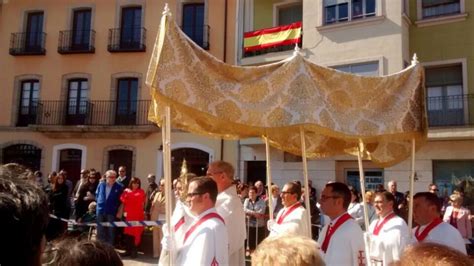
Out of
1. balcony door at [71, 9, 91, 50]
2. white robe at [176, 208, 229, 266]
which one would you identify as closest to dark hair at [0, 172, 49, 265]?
Result: white robe at [176, 208, 229, 266]

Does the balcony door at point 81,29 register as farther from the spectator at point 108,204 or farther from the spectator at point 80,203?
the spectator at point 108,204

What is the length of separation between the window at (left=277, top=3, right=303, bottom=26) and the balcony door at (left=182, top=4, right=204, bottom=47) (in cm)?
357

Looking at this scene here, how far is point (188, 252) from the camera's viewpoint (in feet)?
12.2

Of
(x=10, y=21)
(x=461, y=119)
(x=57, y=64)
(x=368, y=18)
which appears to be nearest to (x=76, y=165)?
(x=57, y=64)

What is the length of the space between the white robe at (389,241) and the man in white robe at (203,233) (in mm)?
2156

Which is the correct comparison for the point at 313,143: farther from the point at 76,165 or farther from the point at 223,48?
the point at 76,165

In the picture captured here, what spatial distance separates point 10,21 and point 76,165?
7.94 meters

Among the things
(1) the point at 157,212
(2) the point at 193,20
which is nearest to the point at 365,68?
(2) the point at 193,20

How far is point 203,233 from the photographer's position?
12.2ft

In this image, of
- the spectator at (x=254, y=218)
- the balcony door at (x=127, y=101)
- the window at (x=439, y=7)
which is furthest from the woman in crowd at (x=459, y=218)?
the balcony door at (x=127, y=101)

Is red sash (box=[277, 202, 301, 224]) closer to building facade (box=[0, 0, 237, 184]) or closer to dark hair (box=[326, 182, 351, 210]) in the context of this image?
dark hair (box=[326, 182, 351, 210])

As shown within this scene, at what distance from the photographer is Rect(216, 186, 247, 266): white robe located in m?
4.95

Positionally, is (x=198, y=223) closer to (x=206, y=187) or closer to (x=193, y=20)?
(x=206, y=187)

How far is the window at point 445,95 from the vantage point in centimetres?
1518
